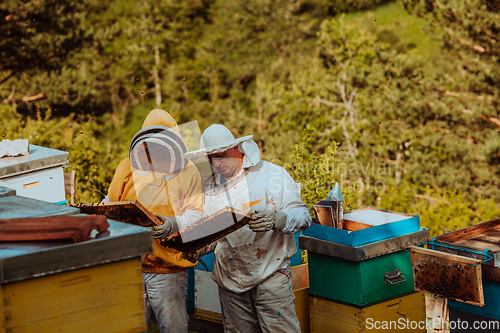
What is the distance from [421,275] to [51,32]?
15.7m

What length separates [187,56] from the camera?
31.5 m

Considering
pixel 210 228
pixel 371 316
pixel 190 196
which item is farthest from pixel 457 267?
pixel 190 196

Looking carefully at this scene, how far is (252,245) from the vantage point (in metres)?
2.72

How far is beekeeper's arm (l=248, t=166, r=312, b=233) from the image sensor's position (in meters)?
2.43

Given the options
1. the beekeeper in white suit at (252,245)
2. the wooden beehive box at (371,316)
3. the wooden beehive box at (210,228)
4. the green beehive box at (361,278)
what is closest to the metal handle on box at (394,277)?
Answer: the green beehive box at (361,278)

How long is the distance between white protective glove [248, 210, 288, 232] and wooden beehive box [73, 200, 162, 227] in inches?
22.3

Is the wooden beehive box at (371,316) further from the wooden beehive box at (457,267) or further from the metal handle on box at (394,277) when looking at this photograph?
the wooden beehive box at (457,267)

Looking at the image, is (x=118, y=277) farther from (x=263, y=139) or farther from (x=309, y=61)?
(x=309, y=61)

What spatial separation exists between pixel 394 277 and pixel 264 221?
1.13m

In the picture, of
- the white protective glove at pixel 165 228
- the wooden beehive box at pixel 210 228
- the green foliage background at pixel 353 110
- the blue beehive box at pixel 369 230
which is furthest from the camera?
the green foliage background at pixel 353 110

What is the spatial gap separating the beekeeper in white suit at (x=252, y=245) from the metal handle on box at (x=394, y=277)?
66cm

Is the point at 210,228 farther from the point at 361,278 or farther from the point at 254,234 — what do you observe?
the point at 361,278

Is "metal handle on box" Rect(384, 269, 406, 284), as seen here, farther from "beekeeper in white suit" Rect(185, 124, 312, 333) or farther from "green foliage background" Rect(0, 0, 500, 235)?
"green foliage background" Rect(0, 0, 500, 235)

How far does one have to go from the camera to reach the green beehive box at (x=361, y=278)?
9.38ft
